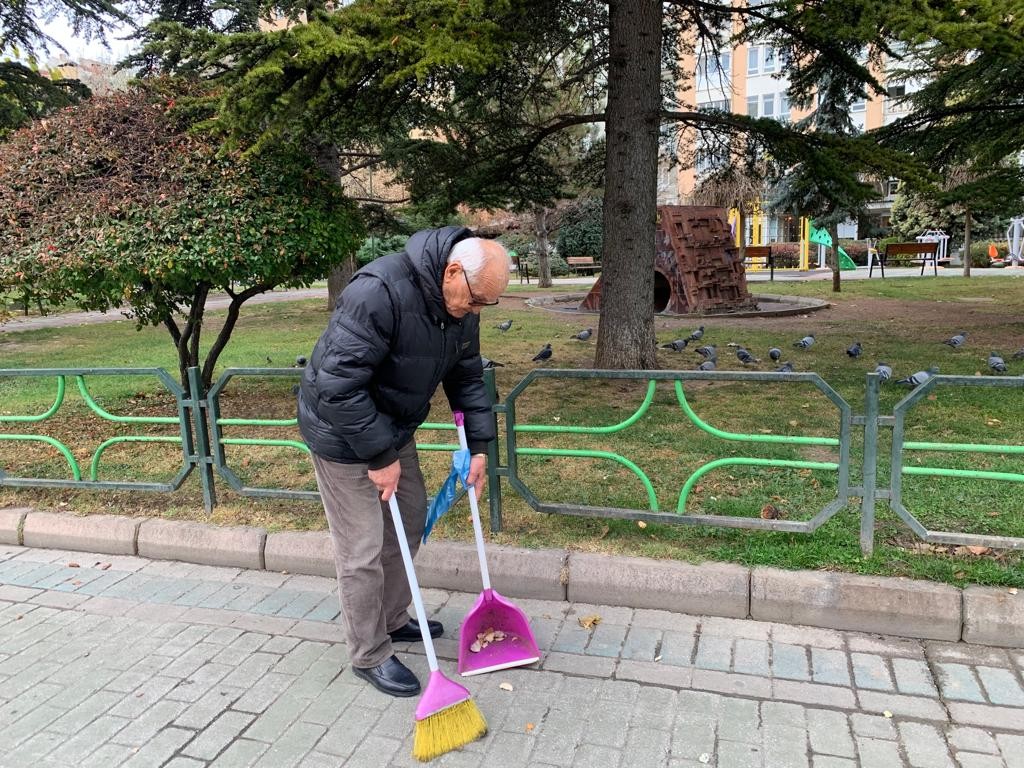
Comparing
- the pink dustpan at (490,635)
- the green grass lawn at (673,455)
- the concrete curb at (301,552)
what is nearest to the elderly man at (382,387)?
the pink dustpan at (490,635)

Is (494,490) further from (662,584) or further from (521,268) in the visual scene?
(521,268)

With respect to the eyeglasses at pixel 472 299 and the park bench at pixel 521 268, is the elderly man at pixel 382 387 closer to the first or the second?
the eyeglasses at pixel 472 299

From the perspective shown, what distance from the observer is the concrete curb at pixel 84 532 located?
15.0 ft

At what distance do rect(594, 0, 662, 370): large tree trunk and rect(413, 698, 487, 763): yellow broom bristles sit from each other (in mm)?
5164


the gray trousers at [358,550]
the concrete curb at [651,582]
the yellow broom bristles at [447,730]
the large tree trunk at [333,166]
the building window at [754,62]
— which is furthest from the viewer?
the building window at [754,62]

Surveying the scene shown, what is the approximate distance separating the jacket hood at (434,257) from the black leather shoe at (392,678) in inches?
57.5

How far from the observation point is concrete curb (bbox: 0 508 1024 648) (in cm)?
330

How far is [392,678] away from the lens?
3.02m

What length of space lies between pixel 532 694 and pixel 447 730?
465mm

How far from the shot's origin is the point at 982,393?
686 cm

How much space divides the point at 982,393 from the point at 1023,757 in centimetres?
515

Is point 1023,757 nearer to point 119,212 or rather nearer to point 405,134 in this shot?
point 119,212

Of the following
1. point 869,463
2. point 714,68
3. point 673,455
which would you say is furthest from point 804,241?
point 869,463

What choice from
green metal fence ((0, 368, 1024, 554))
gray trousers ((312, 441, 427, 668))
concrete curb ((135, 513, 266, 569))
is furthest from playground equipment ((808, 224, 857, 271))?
gray trousers ((312, 441, 427, 668))
